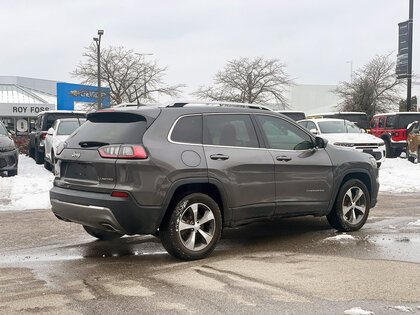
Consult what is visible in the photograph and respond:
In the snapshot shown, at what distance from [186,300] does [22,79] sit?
70849mm

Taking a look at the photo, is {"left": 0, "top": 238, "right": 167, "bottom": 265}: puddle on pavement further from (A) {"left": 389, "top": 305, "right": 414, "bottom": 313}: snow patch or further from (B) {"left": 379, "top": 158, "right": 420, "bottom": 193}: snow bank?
(B) {"left": 379, "top": 158, "right": 420, "bottom": 193}: snow bank

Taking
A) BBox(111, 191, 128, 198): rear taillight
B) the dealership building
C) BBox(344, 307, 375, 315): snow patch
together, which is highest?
the dealership building

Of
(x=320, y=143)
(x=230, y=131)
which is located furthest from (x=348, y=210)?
(x=230, y=131)

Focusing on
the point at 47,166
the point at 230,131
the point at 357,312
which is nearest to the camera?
the point at 357,312

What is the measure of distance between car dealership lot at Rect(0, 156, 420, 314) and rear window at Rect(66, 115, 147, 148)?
1.29m

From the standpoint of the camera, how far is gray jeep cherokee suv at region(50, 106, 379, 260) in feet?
17.4

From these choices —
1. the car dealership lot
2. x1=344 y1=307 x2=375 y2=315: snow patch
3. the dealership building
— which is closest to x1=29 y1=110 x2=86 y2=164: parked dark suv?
the car dealership lot

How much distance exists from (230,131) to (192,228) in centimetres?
123

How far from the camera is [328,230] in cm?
747

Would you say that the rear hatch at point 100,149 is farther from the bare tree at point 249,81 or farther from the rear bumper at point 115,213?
the bare tree at point 249,81

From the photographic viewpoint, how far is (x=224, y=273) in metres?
5.12

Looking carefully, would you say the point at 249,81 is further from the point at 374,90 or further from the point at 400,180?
the point at 400,180

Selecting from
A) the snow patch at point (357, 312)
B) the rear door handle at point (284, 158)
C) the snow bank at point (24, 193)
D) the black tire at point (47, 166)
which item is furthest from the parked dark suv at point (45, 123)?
the snow patch at point (357, 312)

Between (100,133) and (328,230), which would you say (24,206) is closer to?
(100,133)
